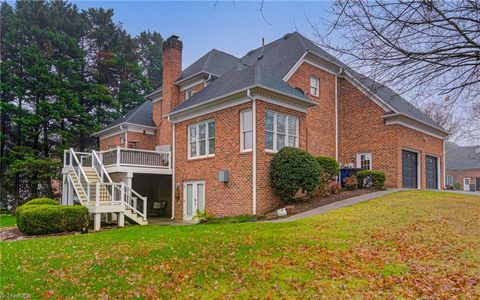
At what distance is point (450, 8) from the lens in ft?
14.3

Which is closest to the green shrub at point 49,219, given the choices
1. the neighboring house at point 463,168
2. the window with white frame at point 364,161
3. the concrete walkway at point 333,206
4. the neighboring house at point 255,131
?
the neighboring house at point 255,131

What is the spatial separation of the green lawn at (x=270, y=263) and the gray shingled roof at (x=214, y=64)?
1194 cm

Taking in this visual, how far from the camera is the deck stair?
14.3m

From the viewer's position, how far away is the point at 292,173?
1333 centimetres

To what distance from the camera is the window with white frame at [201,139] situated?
15.8 m

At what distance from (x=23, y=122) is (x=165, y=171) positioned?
1749cm

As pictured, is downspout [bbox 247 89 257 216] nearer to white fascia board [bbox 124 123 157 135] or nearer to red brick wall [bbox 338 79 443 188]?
red brick wall [bbox 338 79 443 188]

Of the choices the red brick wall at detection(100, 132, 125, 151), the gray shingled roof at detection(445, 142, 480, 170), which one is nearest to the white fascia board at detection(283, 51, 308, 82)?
the red brick wall at detection(100, 132, 125, 151)

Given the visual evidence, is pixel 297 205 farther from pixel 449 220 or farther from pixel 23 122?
pixel 23 122

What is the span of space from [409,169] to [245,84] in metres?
11.8

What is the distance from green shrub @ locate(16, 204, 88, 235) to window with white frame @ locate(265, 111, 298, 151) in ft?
25.8

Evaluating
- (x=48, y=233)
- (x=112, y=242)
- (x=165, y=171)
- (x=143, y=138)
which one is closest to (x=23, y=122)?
(x=143, y=138)

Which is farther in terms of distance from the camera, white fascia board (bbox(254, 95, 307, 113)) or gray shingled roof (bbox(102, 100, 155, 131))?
gray shingled roof (bbox(102, 100, 155, 131))

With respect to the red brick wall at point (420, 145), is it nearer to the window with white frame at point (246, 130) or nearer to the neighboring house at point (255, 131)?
the neighboring house at point (255, 131)
